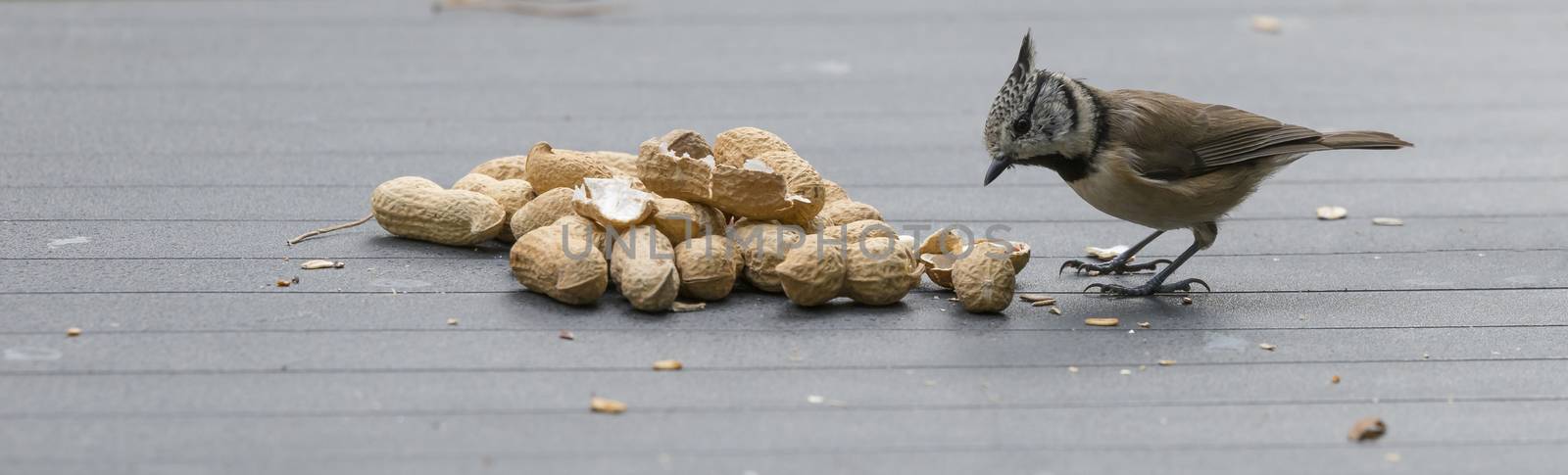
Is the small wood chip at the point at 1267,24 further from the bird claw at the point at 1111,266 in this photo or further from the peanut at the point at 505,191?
the peanut at the point at 505,191

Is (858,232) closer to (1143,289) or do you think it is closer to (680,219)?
(680,219)

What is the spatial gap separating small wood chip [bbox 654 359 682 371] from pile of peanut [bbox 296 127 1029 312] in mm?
221

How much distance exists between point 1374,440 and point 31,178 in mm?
2509

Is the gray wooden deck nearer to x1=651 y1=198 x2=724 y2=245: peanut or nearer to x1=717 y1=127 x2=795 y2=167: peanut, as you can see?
x1=651 y1=198 x2=724 y2=245: peanut

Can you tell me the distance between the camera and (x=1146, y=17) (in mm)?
4887

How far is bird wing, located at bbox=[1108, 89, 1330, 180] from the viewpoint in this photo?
8.63ft

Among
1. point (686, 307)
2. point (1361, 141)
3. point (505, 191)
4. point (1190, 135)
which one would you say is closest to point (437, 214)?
point (505, 191)

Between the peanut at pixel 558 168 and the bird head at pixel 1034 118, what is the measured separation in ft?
2.39

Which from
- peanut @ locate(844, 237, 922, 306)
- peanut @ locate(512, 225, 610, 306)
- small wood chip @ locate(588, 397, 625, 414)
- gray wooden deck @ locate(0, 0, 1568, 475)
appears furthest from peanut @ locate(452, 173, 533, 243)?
small wood chip @ locate(588, 397, 625, 414)

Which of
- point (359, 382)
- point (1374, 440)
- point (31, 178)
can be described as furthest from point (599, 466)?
point (31, 178)

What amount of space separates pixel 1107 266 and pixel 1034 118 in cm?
36

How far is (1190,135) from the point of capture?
2.68 meters

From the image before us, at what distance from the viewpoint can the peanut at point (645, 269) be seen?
227cm

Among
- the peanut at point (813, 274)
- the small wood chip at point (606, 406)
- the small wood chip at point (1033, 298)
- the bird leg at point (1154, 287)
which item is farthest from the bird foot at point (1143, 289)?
the small wood chip at point (606, 406)
